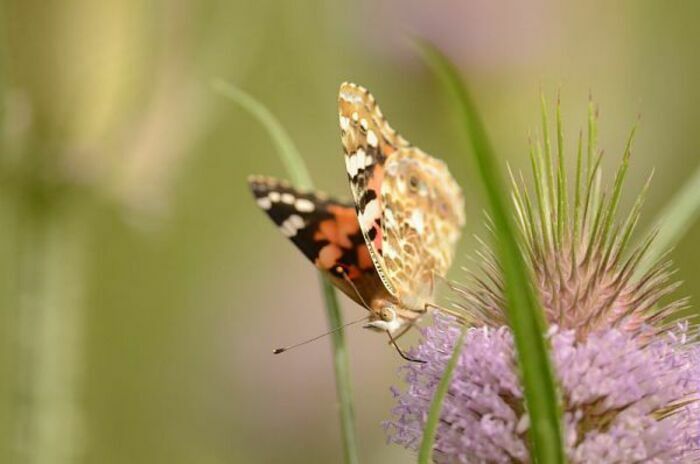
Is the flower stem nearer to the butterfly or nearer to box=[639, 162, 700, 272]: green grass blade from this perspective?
the butterfly

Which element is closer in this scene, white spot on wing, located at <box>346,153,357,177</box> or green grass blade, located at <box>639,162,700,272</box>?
green grass blade, located at <box>639,162,700,272</box>

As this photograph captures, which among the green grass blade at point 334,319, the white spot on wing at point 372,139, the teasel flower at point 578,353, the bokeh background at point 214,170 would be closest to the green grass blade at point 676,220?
the teasel flower at point 578,353

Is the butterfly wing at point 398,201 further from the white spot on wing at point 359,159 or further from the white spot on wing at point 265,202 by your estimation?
the white spot on wing at point 265,202

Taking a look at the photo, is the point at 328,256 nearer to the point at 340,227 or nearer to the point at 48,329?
the point at 340,227

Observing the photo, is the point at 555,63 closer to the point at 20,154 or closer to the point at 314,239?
the point at 20,154

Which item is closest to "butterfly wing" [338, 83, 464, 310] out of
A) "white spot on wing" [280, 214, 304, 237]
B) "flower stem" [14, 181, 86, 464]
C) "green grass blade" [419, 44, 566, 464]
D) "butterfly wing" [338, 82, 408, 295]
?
"butterfly wing" [338, 82, 408, 295]

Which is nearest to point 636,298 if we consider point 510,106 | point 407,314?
point 407,314

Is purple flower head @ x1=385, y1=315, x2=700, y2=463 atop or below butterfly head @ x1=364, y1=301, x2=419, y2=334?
below
